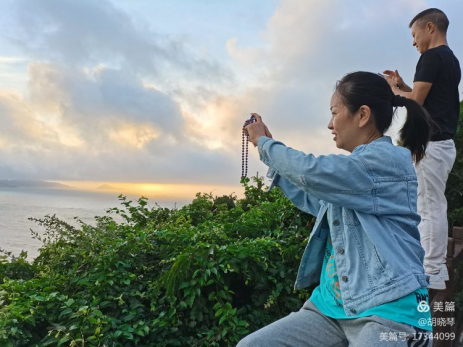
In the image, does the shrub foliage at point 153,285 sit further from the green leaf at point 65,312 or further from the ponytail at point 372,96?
the ponytail at point 372,96

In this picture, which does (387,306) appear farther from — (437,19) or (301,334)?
(437,19)

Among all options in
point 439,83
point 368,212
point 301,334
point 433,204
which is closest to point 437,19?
point 439,83

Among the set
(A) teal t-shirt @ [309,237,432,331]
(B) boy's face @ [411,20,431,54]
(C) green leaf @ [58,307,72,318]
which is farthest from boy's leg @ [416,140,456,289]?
(C) green leaf @ [58,307,72,318]

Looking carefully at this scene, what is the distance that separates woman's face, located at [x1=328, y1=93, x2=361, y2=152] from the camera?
218cm

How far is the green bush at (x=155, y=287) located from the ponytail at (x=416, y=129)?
4.51 feet

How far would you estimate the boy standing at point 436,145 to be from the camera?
13.4 ft

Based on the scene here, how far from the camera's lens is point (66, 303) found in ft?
10.2

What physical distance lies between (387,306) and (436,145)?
2595 mm

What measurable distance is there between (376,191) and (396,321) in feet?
1.68

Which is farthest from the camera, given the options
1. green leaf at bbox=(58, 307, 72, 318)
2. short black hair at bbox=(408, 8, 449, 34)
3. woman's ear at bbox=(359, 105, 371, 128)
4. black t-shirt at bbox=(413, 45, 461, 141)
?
short black hair at bbox=(408, 8, 449, 34)

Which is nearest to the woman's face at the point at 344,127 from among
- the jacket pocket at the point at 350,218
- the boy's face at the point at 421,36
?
the jacket pocket at the point at 350,218

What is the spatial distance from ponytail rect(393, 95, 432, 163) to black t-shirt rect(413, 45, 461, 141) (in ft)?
6.15

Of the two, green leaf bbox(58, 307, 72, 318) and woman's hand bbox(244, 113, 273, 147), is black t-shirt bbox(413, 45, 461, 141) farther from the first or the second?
green leaf bbox(58, 307, 72, 318)

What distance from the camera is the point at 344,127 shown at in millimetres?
2193
